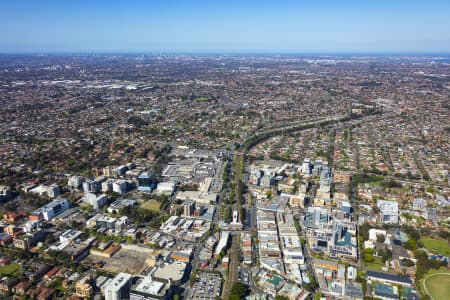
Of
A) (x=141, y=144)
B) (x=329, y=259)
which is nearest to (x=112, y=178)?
(x=141, y=144)

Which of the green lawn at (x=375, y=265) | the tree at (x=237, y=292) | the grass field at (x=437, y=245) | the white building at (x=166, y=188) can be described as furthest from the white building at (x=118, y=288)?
the grass field at (x=437, y=245)

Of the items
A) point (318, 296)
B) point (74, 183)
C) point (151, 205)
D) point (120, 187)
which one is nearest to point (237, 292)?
point (318, 296)

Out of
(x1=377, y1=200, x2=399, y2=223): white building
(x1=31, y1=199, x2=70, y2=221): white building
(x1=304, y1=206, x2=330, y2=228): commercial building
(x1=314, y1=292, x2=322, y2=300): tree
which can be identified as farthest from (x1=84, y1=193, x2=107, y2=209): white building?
(x1=377, y1=200, x2=399, y2=223): white building

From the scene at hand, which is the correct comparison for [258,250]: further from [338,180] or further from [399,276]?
[338,180]

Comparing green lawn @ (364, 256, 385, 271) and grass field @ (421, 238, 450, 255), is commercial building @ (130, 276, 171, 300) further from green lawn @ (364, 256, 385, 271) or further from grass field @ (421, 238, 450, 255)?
grass field @ (421, 238, 450, 255)

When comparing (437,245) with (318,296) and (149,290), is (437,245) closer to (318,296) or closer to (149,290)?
(318,296)

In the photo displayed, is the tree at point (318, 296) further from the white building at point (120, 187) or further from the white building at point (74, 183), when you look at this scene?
the white building at point (74, 183)
